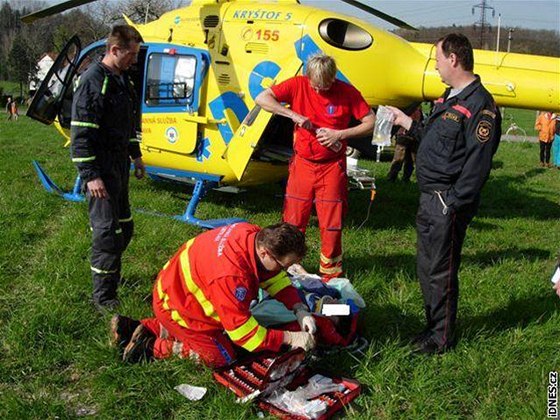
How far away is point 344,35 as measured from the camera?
6527 millimetres

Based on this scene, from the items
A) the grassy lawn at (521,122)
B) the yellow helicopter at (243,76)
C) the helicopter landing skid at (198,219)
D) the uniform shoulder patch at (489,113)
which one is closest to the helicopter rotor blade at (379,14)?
the yellow helicopter at (243,76)

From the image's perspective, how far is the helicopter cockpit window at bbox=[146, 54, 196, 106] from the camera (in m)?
6.98

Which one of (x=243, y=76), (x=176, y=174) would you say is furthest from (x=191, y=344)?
(x=176, y=174)

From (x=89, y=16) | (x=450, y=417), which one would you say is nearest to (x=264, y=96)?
(x=450, y=417)

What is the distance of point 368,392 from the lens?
138 inches

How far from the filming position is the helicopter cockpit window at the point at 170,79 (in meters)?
6.98

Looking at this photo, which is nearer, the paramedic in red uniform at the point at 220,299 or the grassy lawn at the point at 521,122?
the paramedic in red uniform at the point at 220,299

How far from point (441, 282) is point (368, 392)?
868mm

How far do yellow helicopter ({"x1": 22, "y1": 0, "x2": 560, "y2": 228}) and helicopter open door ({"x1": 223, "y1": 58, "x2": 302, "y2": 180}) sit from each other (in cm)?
1

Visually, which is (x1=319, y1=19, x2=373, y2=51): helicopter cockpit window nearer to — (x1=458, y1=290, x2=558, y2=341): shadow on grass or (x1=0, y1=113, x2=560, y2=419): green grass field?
(x1=0, y1=113, x2=560, y2=419): green grass field

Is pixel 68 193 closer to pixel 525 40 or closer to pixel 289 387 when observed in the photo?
pixel 289 387

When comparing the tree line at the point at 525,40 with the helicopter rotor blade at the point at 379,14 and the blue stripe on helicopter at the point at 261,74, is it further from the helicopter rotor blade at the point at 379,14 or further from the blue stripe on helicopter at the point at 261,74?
the blue stripe on helicopter at the point at 261,74

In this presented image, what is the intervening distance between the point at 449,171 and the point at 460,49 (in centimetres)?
75

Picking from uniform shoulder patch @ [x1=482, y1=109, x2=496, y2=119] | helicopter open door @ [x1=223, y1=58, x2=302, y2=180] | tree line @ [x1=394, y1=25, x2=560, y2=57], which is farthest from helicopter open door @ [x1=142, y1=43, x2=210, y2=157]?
tree line @ [x1=394, y1=25, x2=560, y2=57]
